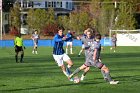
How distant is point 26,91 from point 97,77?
4.89 meters

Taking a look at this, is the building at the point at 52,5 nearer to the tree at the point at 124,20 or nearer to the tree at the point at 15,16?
the tree at the point at 15,16

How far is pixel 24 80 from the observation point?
17438 mm

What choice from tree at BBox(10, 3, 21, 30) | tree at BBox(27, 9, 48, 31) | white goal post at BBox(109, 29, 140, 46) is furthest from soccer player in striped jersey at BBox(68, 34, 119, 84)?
tree at BBox(10, 3, 21, 30)

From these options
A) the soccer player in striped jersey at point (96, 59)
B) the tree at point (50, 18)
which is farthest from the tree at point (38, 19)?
the soccer player in striped jersey at point (96, 59)

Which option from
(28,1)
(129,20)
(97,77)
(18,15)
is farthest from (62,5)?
(97,77)

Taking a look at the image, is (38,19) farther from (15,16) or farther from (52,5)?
(52,5)

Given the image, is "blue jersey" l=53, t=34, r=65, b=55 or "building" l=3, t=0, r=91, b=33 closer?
"blue jersey" l=53, t=34, r=65, b=55

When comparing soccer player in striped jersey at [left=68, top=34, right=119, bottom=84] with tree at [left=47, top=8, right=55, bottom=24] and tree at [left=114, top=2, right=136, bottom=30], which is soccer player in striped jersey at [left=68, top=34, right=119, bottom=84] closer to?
tree at [left=114, top=2, right=136, bottom=30]

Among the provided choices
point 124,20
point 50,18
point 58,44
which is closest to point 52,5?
point 50,18

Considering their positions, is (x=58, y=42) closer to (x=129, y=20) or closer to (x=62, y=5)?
(x=129, y=20)

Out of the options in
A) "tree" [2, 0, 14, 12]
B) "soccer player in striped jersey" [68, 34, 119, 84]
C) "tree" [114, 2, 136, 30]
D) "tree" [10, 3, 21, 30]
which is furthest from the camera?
"tree" [2, 0, 14, 12]

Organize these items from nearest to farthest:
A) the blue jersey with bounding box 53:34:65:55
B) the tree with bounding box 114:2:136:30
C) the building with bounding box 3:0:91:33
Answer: the blue jersey with bounding box 53:34:65:55 < the tree with bounding box 114:2:136:30 < the building with bounding box 3:0:91:33

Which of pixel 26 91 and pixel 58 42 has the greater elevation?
pixel 58 42

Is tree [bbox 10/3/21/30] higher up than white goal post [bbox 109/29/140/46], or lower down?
higher up
